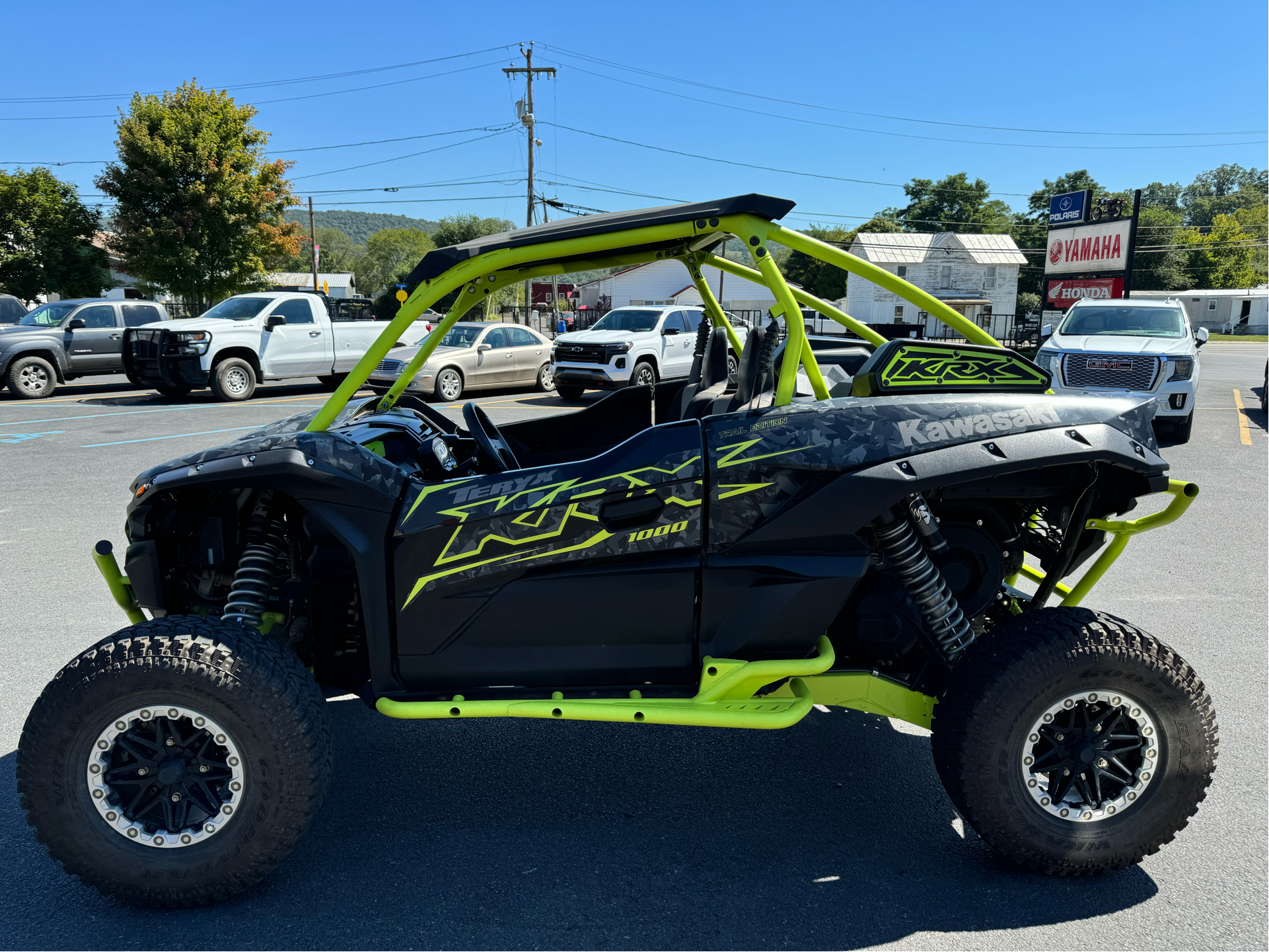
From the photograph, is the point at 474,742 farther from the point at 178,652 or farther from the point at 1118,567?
the point at 1118,567

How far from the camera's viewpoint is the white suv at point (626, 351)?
53.9ft

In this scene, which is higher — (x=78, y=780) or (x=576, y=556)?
(x=576, y=556)

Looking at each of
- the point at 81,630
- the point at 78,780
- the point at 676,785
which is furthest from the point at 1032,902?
the point at 81,630

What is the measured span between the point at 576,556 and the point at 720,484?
49 cm

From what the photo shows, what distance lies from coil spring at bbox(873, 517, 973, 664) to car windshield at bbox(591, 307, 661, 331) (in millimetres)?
14900

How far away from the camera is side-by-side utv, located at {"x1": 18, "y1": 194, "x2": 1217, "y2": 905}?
252cm

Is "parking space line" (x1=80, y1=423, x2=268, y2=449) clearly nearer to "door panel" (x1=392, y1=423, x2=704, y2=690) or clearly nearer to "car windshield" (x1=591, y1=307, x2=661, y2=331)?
"car windshield" (x1=591, y1=307, x2=661, y2=331)

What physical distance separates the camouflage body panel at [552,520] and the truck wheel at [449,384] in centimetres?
1375

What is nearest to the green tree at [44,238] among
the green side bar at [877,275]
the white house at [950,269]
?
the green side bar at [877,275]

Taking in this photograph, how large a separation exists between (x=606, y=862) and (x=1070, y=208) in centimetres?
3488

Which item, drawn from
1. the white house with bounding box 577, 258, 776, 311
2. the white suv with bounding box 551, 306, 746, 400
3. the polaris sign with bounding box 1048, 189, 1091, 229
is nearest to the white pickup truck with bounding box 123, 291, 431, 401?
the white suv with bounding box 551, 306, 746, 400

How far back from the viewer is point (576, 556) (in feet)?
8.80

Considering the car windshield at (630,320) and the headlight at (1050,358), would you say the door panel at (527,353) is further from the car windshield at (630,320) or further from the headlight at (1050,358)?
the headlight at (1050,358)

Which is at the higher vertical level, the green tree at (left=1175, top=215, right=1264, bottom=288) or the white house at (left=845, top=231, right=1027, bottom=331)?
the green tree at (left=1175, top=215, right=1264, bottom=288)
